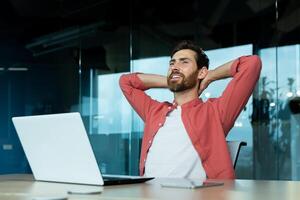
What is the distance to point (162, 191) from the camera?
55.0 inches

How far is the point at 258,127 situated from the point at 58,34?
2.38m

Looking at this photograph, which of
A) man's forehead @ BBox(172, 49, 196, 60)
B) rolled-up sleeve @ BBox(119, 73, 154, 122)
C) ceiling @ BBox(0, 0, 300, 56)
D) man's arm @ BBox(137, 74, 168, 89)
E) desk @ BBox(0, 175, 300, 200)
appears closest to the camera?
desk @ BBox(0, 175, 300, 200)

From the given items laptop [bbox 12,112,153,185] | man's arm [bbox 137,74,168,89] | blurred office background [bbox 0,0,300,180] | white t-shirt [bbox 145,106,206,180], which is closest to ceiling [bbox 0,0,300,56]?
blurred office background [bbox 0,0,300,180]

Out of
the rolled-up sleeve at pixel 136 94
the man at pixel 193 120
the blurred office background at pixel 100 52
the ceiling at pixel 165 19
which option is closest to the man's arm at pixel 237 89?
the man at pixel 193 120

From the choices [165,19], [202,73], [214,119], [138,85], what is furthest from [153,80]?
[165,19]

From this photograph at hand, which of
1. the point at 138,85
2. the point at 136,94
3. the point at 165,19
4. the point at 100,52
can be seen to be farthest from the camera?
the point at 100,52

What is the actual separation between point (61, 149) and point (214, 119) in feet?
2.74

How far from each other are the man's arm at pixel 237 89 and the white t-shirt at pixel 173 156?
7.3 inches

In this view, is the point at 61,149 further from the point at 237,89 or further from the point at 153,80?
the point at 153,80

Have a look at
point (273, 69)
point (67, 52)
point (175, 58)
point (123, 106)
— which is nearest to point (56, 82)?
point (67, 52)

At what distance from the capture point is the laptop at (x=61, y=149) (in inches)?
58.5

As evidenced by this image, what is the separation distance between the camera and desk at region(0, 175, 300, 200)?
1.29 meters

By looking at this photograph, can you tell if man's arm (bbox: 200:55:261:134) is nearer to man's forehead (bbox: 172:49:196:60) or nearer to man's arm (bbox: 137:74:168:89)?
man's forehead (bbox: 172:49:196:60)

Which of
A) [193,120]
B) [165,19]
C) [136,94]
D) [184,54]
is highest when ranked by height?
[165,19]
